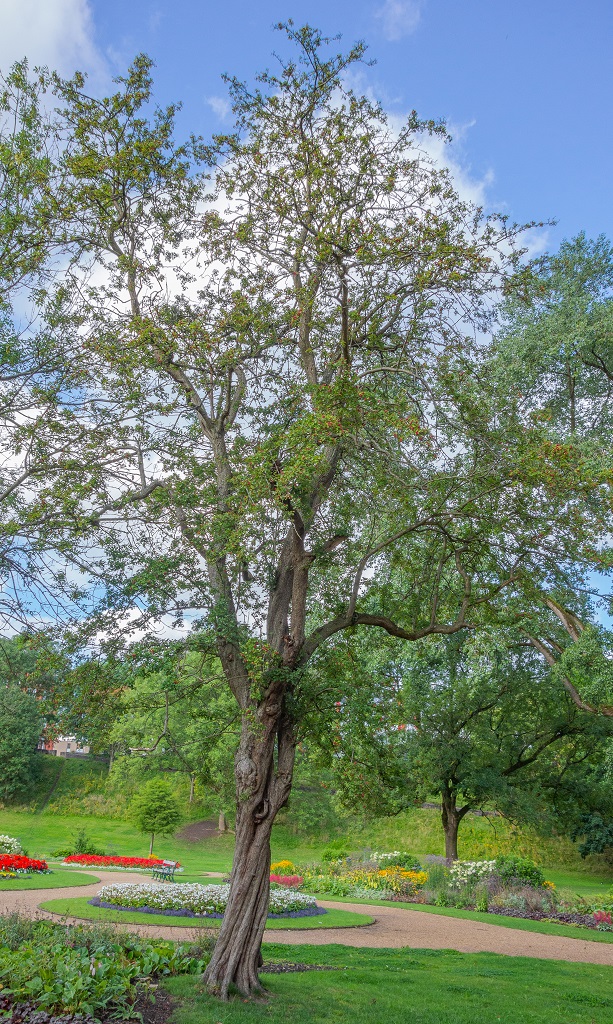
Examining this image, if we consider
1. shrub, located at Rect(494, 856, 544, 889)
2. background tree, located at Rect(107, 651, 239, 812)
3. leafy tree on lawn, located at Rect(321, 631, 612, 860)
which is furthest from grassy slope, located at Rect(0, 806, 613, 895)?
background tree, located at Rect(107, 651, 239, 812)

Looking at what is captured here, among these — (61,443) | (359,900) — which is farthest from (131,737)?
(359,900)

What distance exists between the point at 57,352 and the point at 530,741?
848 inches

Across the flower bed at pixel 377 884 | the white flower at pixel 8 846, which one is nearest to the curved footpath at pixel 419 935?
the flower bed at pixel 377 884

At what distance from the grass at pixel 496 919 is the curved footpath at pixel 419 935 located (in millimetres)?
472

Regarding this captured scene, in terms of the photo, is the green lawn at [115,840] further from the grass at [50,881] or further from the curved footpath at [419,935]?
the curved footpath at [419,935]

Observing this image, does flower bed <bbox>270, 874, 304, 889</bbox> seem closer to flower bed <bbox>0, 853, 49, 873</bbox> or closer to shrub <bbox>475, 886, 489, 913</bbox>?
shrub <bbox>475, 886, 489, 913</bbox>

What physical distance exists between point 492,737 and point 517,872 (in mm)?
4375

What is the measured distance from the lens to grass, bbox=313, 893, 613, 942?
15045 mm

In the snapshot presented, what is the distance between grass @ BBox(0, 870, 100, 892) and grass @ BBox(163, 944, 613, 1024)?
282 inches

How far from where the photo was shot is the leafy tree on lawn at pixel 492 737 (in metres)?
21.5

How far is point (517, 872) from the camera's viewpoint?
65.7ft

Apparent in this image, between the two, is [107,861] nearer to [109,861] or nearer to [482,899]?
[109,861]

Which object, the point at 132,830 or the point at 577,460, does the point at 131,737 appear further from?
the point at 132,830

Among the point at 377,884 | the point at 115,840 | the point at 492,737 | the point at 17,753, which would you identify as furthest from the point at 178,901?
the point at 17,753
